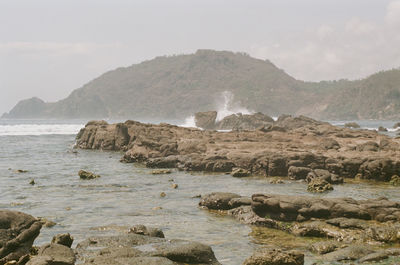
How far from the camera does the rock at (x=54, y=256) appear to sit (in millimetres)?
11500

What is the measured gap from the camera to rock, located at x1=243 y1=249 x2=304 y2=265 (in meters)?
12.9

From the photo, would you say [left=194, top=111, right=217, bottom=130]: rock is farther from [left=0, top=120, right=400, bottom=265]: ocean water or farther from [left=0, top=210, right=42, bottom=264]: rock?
[left=0, top=210, right=42, bottom=264]: rock

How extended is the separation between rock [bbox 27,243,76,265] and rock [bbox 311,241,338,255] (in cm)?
802

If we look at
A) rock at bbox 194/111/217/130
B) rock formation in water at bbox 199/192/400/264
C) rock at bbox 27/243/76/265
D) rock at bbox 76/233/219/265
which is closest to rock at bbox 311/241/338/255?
rock formation in water at bbox 199/192/400/264

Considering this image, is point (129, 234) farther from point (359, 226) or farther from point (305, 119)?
point (305, 119)

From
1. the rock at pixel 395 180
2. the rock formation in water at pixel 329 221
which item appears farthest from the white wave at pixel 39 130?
the rock formation in water at pixel 329 221

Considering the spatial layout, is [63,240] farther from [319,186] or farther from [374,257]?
[319,186]

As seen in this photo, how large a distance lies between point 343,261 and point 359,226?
417 centimetres

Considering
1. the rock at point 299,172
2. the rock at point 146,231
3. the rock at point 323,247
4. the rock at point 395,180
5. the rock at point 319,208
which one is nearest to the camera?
the rock at point 323,247

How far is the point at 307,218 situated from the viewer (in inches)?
752

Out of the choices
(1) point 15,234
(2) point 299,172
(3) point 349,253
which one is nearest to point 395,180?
(2) point 299,172

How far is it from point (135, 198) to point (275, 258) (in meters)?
14.5

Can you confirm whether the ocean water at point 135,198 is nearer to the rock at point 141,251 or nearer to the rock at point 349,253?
the rock at point 349,253

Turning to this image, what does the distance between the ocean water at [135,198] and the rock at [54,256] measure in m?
3.53
